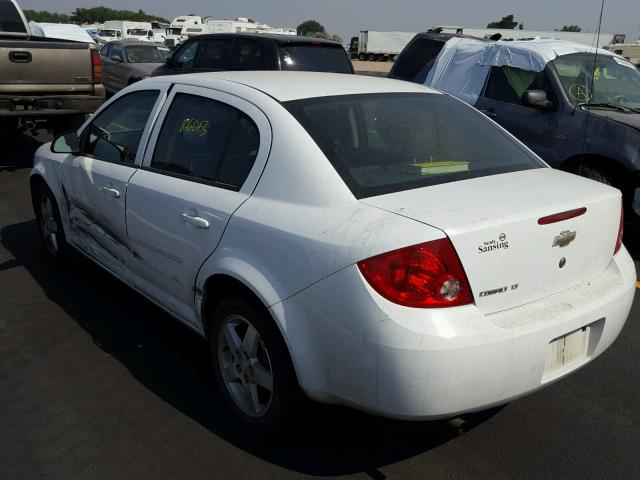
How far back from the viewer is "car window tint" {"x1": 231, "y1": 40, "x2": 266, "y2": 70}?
9.20m

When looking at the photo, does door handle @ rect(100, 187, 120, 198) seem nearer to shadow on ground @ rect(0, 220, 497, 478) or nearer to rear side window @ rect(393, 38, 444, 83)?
shadow on ground @ rect(0, 220, 497, 478)

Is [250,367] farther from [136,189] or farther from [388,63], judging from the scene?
[388,63]

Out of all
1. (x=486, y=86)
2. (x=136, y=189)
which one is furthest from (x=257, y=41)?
(x=136, y=189)

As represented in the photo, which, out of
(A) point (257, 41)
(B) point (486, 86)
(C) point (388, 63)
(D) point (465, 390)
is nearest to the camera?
(D) point (465, 390)

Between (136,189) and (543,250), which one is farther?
(136,189)

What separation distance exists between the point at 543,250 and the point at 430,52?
6.44m

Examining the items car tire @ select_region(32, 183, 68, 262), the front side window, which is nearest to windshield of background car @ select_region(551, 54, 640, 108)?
car tire @ select_region(32, 183, 68, 262)

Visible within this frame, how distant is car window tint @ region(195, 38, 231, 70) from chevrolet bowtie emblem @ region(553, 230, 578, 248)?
812 centimetres

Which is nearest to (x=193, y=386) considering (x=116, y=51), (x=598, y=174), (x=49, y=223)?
(x=49, y=223)

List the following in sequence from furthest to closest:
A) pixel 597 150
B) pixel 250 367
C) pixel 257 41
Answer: pixel 257 41, pixel 597 150, pixel 250 367

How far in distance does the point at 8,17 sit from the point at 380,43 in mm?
50139

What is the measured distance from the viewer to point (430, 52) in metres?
8.45

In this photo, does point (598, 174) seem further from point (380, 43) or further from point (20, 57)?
point (380, 43)

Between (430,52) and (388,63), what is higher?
(430,52)
